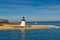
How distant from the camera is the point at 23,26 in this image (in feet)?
263

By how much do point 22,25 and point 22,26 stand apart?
0.84 m

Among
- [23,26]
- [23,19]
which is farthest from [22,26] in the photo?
[23,19]

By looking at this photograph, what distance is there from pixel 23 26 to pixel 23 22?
3.71 meters

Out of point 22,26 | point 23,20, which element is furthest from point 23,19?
point 22,26

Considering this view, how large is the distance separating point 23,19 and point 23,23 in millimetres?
2176

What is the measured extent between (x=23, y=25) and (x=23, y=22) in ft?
8.88

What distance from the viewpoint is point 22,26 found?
80.4m

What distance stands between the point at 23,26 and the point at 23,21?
4586mm

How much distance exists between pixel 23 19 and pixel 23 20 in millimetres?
443

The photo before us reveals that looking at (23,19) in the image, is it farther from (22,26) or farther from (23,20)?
(22,26)

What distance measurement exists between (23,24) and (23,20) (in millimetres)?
2941

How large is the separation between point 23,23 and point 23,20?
6.16 ft

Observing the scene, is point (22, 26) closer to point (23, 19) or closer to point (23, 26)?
point (23, 26)

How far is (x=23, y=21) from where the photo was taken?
7625 cm
